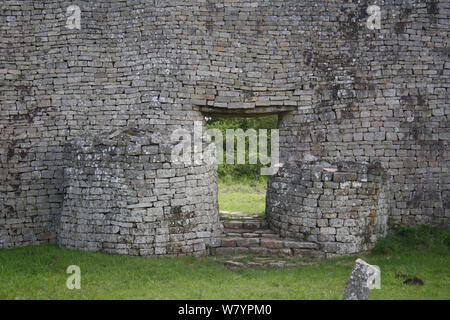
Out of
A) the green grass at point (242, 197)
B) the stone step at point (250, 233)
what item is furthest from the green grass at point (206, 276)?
the green grass at point (242, 197)

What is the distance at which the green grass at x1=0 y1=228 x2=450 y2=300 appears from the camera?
21.0 ft

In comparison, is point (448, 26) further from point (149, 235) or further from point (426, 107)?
point (149, 235)

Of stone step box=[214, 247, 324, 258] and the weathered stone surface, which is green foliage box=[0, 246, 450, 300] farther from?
the weathered stone surface

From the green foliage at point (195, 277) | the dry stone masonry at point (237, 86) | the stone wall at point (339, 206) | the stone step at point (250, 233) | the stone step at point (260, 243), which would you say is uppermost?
the dry stone masonry at point (237, 86)

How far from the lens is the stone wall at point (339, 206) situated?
845 centimetres

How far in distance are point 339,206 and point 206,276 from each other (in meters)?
3.51

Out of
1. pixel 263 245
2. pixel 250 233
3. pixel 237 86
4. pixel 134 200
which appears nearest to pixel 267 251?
pixel 263 245

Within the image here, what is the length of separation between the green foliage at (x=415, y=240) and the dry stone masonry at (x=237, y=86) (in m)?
0.31

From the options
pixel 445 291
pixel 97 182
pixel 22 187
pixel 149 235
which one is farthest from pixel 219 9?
pixel 445 291

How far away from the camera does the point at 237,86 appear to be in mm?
9680

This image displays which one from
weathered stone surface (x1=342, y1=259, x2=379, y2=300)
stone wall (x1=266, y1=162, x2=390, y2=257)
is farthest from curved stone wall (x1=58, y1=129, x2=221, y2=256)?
weathered stone surface (x1=342, y1=259, x2=379, y2=300)

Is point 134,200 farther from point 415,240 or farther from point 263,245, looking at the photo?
point 415,240

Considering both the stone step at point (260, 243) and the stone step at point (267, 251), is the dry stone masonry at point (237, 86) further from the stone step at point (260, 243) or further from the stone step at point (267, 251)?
the stone step at point (267, 251)

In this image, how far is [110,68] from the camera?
9.78m
